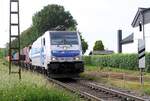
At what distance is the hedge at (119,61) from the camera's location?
46.0m

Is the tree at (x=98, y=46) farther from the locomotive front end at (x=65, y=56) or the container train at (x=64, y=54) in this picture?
the locomotive front end at (x=65, y=56)

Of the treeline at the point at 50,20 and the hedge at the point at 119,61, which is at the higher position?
the treeline at the point at 50,20

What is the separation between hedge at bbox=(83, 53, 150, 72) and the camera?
151ft

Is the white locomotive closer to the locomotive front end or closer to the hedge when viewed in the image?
the locomotive front end

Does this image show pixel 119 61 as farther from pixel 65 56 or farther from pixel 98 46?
pixel 98 46

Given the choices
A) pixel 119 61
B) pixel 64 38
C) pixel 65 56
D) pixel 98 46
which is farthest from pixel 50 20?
pixel 65 56

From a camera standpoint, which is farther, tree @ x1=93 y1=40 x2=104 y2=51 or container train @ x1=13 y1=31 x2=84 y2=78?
tree @ x1=93 y1=40 x2=104 y2=51

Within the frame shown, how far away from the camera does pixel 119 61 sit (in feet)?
171

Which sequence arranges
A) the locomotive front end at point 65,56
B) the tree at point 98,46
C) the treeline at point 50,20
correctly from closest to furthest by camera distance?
1. the locomotive front end at point 65,56
2. the treeline at point 50,20
3. the tree at point 98,46

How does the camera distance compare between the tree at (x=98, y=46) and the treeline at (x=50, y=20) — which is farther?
the tree at (x=98, y=46)

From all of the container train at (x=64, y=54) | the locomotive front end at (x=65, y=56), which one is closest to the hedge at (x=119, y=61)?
the container train at (x=64, y=54)

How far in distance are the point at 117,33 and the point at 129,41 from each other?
14815mm

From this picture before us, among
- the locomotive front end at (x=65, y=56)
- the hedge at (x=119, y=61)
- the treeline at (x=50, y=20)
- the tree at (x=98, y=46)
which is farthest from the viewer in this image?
the tree at (x=98, y=46)

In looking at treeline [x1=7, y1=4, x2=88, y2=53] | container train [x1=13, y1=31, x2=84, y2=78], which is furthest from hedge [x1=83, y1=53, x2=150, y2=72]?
treeline [x1=7, y1=4, x2=88, y2=53]
